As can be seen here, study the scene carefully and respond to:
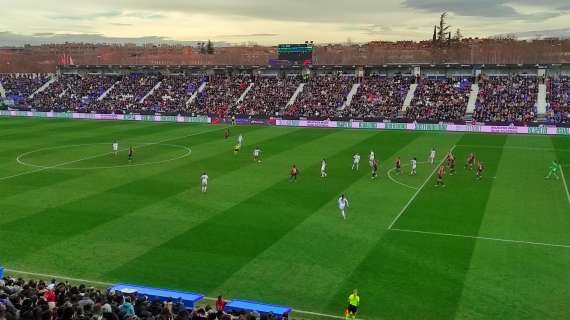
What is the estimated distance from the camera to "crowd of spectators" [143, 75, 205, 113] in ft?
285

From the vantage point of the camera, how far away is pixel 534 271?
74.6ft

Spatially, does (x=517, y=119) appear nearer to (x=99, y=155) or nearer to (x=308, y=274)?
(x=99, y=155)

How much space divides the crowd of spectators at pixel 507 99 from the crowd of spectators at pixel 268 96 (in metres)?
27.7

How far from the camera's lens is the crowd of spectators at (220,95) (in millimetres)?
84312

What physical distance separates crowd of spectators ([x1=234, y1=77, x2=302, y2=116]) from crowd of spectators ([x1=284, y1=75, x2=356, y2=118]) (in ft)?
6.48

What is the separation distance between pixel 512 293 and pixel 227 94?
7304cm

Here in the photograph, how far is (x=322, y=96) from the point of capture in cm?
8412

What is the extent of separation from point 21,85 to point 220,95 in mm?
41834

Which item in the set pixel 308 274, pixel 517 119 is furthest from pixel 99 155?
pixel 517 119

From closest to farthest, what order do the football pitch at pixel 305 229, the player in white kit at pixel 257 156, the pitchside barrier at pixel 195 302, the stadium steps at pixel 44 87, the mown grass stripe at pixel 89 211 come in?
1. the pitchside barrier at pixel 195 302
2. the football pitch at pixel 305 229
3. the mown grass stripe at pixel 89 211
4. the player in white kit at pixel 257 156
5. the stadium steps at pixel 44 87

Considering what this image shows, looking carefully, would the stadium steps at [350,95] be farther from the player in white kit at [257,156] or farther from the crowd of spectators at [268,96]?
the player in white kit at [257,156]

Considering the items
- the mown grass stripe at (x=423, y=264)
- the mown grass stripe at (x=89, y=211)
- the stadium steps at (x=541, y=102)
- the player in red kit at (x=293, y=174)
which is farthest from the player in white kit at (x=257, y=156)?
the stadium steps at (x=541, y=102)

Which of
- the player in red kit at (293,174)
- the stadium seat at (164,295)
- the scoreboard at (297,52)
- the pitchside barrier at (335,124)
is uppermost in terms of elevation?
the scoreboard at (297,52)

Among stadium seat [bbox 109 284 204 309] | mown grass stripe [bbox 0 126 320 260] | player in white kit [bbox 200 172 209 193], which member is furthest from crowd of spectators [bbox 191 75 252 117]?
stadium seat [bbox 109 284 204 309]
